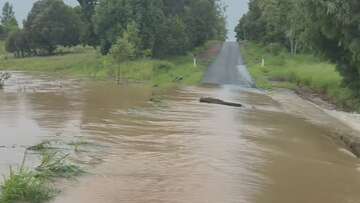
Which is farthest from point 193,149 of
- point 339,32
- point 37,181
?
point 339,32

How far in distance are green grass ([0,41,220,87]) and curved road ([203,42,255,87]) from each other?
1.01 m

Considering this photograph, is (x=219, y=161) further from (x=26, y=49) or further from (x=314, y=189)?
(x=26, y=49)

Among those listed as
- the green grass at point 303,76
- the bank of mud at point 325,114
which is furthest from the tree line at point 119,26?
the bank of mud at point 325,114

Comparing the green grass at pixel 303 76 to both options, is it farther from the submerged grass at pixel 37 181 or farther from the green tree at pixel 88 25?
the green tree at pixel 88 25

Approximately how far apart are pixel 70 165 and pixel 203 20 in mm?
65315

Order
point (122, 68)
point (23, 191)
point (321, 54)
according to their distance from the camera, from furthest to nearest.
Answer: point (122, 68), point (321, 54), point (23, 191)

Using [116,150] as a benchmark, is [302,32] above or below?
above

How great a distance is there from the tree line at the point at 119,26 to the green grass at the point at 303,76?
31.8 feet

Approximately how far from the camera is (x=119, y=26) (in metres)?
63.9

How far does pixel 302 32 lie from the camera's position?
32750mm

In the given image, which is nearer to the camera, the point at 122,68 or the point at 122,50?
the point at 122,50

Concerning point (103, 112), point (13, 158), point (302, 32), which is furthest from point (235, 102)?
point (13, 158)

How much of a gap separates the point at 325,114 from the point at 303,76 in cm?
1760

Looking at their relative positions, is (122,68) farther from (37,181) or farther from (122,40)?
(37,181)
